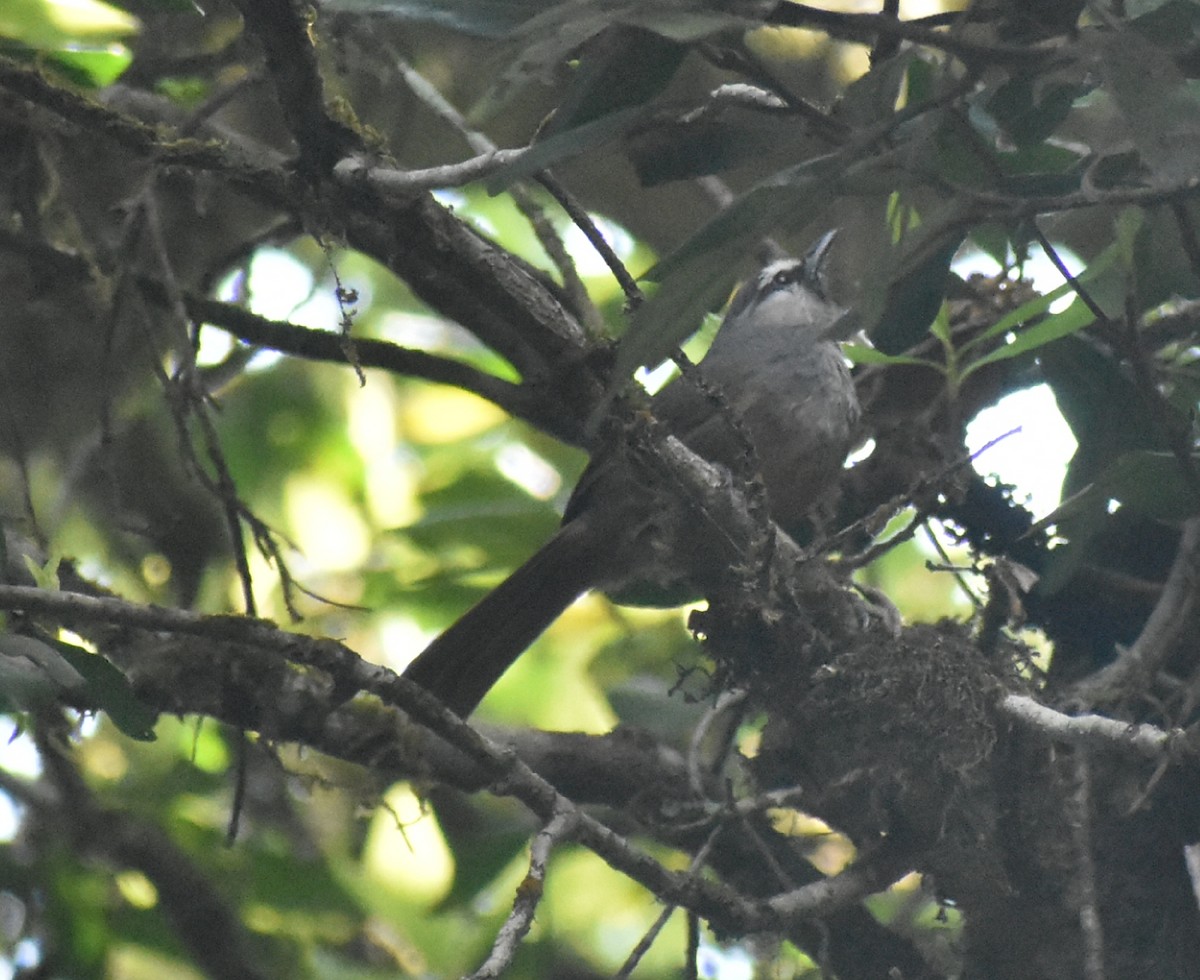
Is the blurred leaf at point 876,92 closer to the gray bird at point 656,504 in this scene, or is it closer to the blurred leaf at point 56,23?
the gray bird at point 656,504

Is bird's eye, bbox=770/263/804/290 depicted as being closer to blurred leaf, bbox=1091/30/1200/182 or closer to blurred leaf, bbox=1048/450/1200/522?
blurred leaf, bbox=1048/450/1200/522

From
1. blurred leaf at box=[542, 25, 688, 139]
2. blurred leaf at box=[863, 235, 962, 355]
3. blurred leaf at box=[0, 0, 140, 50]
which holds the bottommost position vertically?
blurred leaf at box=[542, 25, 688, 139]

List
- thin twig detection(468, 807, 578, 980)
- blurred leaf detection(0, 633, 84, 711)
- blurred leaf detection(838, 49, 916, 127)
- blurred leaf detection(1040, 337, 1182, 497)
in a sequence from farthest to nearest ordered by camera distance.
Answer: blurred leaf detection(1040, 337, 1182, 497) < blurred leaf detection(0, 633, 84, 711) < thin twig detection(468, 807, 578, 980) < blurred leaf detection(838, 49, 916, 127)

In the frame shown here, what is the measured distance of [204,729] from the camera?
4.70m

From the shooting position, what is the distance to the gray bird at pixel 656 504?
142 inches

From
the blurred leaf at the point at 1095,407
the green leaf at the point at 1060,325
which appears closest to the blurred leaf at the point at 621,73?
the green leaf at the point at 1060,325

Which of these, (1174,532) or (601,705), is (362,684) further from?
(601,705)

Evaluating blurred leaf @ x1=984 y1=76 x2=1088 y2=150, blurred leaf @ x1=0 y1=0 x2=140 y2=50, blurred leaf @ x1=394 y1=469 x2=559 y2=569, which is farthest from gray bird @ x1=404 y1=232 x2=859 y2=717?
blurred leaf @ x1=0 y1=0 x2=140 y2=50

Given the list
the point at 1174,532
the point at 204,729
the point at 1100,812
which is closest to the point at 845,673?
the point at 1100,812

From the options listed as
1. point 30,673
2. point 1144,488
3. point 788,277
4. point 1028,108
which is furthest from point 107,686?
point 788,277

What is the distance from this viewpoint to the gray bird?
3607mm

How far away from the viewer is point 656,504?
3.30 metres

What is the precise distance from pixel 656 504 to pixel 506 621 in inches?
25.6

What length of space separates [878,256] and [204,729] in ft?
11.5
